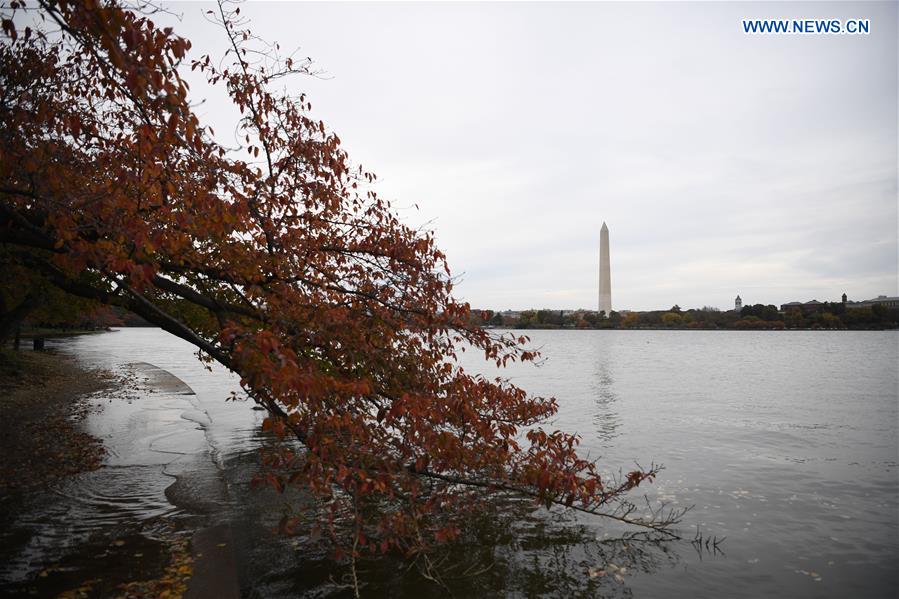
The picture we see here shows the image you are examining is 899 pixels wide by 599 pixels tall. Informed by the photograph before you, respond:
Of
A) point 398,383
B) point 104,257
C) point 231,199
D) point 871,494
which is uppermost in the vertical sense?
point 231,199

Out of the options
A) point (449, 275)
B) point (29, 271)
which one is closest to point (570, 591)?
point (449, 275)

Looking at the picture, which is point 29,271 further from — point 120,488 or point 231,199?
point 231,199

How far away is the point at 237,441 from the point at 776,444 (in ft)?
64.0

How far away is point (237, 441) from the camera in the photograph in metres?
19.3

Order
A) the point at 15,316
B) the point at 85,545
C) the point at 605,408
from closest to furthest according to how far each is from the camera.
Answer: the point at 85,545
the point at 15,316
the point at 605,408

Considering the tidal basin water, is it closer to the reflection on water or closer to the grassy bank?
the reflection on water

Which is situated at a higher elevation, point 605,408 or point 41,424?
point 41,424

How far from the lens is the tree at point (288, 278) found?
6.14 m

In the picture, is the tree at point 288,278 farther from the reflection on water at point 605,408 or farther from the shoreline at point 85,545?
the reflection on water at point 605,408

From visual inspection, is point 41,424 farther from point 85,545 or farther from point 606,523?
point 606,523

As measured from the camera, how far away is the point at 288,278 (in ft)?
29.5

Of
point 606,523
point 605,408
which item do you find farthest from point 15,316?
point 605,408

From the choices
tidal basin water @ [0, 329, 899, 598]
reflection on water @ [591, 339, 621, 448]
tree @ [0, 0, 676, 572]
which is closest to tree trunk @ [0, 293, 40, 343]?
tidal basin water @ [0, 329, 899, 598]

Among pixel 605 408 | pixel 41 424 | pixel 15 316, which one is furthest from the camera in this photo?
pixel 605 408
